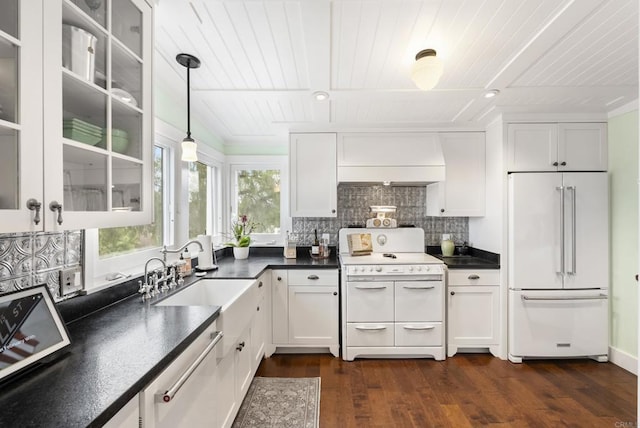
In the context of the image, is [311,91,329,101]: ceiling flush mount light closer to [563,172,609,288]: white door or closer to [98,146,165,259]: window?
[98,146,165,259]: window

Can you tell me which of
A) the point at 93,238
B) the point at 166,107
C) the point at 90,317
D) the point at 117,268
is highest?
the point at 166,107

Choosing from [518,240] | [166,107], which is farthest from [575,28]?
[166,107]

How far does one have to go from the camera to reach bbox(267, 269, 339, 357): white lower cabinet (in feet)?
9.14

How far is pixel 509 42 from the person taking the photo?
159 cm

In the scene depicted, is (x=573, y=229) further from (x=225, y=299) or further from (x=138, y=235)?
(x=138, y=235)

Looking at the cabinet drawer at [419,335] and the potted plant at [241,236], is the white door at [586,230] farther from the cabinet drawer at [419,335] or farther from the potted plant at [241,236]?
the potted plant at [241,236]

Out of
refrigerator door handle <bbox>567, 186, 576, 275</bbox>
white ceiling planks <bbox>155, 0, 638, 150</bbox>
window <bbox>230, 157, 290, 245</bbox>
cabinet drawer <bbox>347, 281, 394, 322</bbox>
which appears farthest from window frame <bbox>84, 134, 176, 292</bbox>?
refrigerator door handle <bbox>567, 186, 576, 275</bbox>

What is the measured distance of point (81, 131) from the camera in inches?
40.7

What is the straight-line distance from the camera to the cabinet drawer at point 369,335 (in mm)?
2713

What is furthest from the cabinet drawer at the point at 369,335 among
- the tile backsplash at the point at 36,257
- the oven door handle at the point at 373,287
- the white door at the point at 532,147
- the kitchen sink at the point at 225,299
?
the tile backsplash at the point at 36,257

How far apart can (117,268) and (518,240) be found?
10.2 feet

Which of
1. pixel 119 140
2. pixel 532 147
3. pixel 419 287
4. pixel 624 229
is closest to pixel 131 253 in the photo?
pixel 119 140

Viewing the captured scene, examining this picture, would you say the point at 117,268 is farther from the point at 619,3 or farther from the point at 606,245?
the point at 606,245

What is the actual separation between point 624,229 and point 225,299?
11.1 feet
